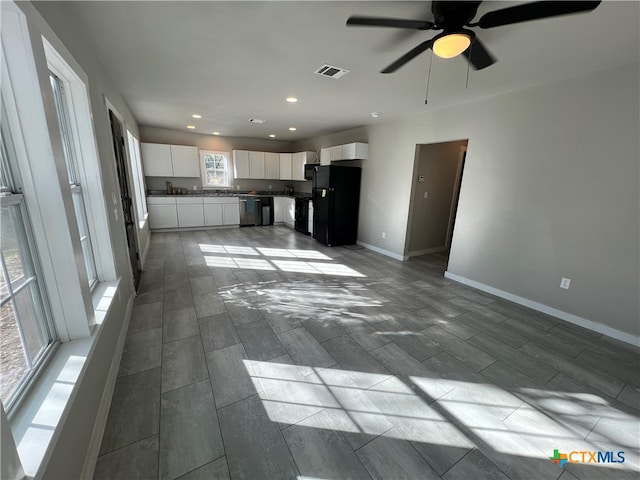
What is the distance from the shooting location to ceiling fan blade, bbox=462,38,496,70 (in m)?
1.74

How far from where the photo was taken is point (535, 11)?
133cm

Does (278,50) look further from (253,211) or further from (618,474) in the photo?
(253,211)

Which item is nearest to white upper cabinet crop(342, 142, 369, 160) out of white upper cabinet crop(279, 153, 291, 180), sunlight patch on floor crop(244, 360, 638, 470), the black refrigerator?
the black refrigerator

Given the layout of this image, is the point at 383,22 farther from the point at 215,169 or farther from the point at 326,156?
the point at 215,169

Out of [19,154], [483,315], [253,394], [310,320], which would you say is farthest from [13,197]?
[483,315]

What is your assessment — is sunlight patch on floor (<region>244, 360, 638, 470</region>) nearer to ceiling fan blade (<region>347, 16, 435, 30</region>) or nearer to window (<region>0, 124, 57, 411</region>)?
window (<region>0, 124, 57, 411</region>)

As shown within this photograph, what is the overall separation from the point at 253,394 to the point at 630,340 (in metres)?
3.43

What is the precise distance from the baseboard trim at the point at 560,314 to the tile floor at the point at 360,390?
0.36 feet

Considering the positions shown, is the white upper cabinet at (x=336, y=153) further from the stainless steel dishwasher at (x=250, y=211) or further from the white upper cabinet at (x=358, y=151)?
the stainless steel dishwasher at (x=250, y=211)

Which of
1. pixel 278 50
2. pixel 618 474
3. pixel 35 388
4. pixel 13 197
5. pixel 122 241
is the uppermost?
pixel 278 50

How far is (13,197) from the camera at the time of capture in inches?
44.1

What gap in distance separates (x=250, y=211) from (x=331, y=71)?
204 inches

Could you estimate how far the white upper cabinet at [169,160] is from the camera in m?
6.13

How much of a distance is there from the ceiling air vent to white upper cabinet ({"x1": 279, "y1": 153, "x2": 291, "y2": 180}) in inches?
198
